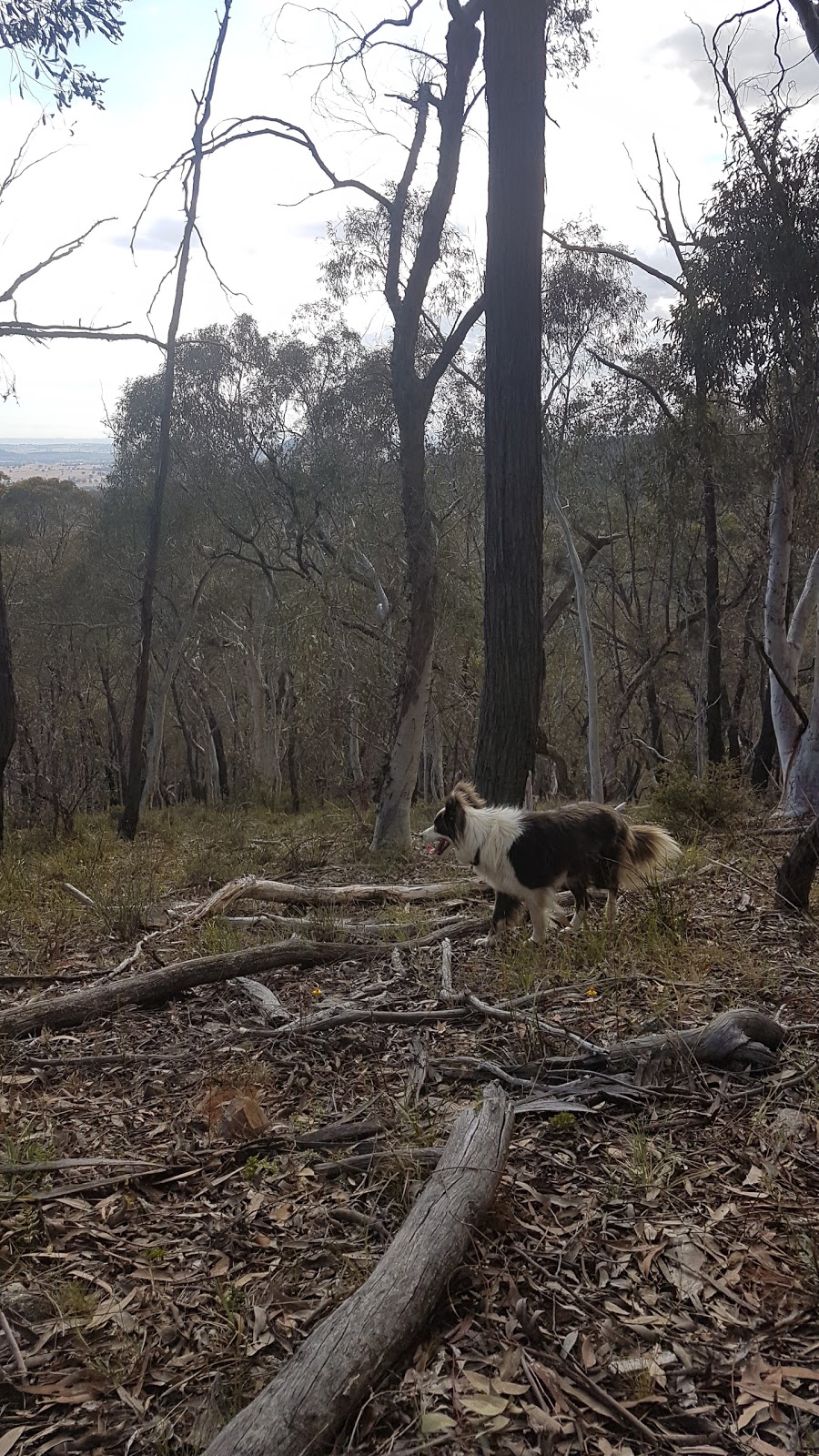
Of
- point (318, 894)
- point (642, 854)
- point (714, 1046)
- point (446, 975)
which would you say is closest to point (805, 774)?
point (642, 854)

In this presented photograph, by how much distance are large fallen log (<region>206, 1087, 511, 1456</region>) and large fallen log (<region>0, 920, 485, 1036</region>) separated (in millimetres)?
2268

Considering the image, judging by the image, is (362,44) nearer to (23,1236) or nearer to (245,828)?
(245,828)

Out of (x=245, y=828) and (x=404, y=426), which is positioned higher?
(x=404, y=426)

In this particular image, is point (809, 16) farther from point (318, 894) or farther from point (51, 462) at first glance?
point (51, 462)

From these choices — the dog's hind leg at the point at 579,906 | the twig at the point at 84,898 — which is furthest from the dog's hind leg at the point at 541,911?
the twig at the point at 84,898

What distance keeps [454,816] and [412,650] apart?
6.13 metres

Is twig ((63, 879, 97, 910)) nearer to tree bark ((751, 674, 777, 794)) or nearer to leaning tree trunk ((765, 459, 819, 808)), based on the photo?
leaning tree trunk ((765, 459, 819, 808))

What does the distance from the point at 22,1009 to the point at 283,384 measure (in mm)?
21107

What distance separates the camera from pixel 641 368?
746 inches

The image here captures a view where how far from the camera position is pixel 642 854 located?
5.78 m

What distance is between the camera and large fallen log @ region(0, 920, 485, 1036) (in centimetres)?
432

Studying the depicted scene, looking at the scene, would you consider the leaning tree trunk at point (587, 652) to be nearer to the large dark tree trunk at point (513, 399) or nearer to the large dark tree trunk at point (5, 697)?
the large dark tree trunk at point (5, 697)

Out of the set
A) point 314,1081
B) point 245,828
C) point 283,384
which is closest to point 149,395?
point 283,384

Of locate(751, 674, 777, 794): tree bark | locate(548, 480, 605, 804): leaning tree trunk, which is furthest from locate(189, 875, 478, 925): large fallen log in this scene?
locate(548, 480, 605, 804): leaning tree trunk
